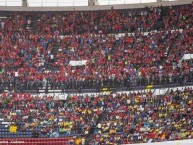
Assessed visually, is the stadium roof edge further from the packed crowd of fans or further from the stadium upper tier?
the packed crowd of fans

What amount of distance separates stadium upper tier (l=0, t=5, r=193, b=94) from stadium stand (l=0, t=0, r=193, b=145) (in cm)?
11

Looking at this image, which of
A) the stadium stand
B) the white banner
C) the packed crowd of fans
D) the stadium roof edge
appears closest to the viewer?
the packed crowd of fans

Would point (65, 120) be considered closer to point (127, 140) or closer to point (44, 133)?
point (44, 133)

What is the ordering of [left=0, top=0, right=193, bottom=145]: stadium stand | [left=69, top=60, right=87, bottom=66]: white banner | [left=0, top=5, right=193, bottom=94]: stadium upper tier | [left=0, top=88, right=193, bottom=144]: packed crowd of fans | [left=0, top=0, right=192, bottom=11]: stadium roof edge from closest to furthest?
1. [left=0, top=88, right=193, bottom=144]: packed crowd of fans
2. [left=0, top=0, right=193, bottom=145]: stadium stand
3. [left=0, top=5, right=193, bottom=94]: stadium upper tier
4. [left=69, top=60, right=87, bottom=66]: white banner
5. [left=0, top=0, right=192, bottom=11]: stadium roof edge

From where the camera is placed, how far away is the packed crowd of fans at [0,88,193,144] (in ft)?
134

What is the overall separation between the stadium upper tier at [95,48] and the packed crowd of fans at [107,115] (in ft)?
6.38

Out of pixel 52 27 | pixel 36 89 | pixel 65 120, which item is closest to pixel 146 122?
pixel 65 120

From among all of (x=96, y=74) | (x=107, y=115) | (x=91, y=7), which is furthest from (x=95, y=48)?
(x=107, y=115)

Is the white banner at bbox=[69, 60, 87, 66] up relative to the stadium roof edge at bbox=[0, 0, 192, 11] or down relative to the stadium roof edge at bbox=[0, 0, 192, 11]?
down

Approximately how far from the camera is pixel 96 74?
161 ft

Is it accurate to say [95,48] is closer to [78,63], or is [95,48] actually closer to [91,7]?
[78,63]

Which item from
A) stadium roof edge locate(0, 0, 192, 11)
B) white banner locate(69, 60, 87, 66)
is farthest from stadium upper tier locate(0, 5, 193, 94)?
stadium roof edge locate(0, 0, 192, 11)

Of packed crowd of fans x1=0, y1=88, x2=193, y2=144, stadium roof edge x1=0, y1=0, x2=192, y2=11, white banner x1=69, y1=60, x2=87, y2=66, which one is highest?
stadium roof edge x1=0, y1=0, x2=192, y2=11

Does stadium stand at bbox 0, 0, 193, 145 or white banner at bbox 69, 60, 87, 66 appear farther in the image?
white banner at bbox 69, 60, 87, 66
